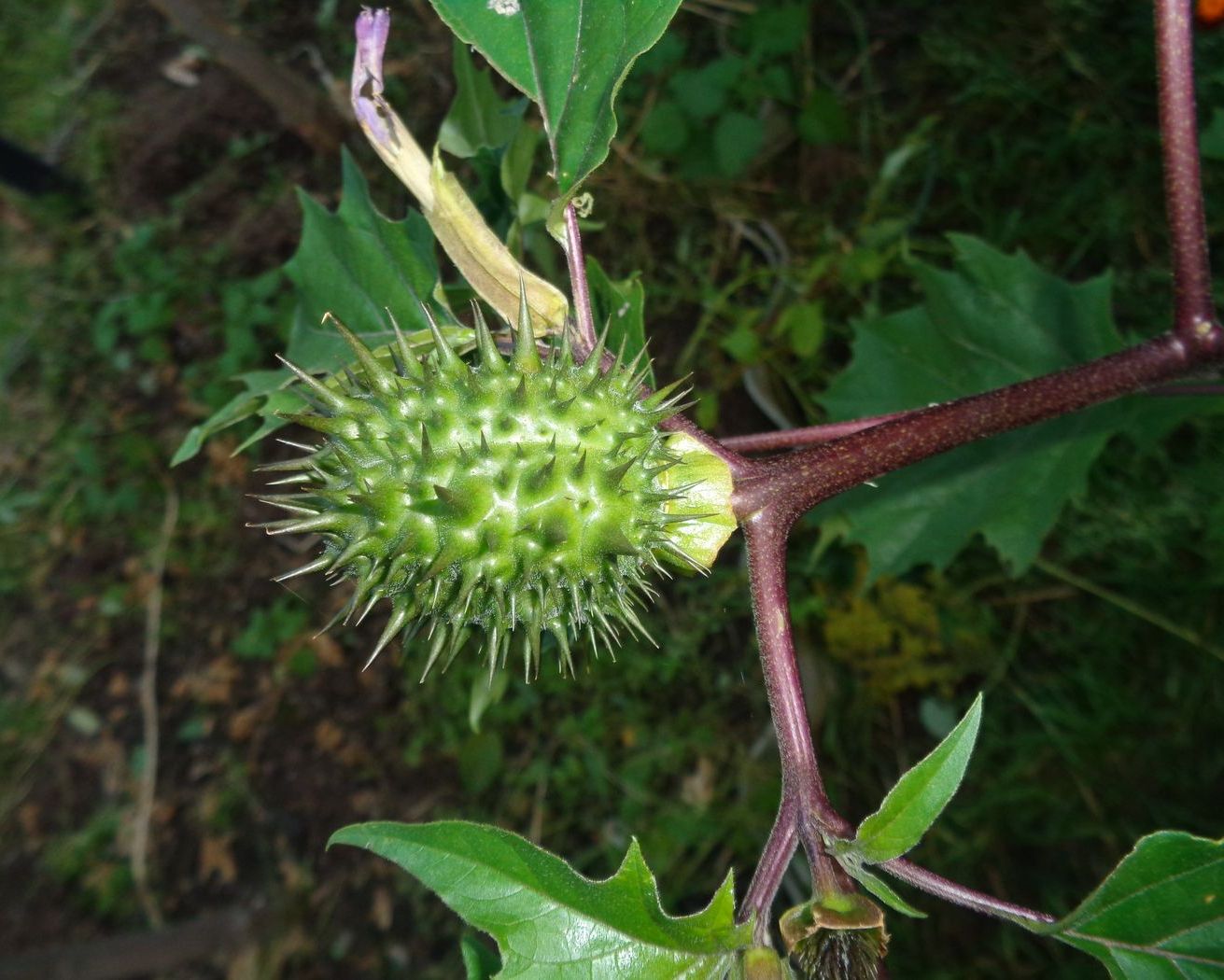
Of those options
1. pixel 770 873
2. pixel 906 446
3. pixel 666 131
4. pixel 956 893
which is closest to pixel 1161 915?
pixel 956 893

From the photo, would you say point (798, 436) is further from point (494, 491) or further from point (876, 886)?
point (876, 886)

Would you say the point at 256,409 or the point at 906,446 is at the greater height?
the point at 256,409

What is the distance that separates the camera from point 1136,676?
253 centimetres

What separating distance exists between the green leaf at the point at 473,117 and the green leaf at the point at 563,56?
0.88 feet

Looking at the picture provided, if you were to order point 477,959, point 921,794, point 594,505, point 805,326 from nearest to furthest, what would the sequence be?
point 921,794 < point 594,505 < point 477,959 < point 805,326

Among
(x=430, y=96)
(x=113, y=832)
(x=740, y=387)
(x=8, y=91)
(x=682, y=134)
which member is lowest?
(x=113, y=832)

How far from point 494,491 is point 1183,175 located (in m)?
1.02

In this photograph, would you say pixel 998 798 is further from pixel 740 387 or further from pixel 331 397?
pixel 331 397

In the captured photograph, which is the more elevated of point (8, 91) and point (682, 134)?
point (8, 91)

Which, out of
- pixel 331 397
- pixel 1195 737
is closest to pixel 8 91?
pixel 331 397

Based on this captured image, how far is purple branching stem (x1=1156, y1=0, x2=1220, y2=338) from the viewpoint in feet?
4.19

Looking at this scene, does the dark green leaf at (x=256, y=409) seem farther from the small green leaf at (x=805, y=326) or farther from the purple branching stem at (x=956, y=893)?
the small green leaf at (x=805, y=326)

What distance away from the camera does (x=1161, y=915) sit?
1.02 m

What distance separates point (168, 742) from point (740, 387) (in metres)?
2.58
